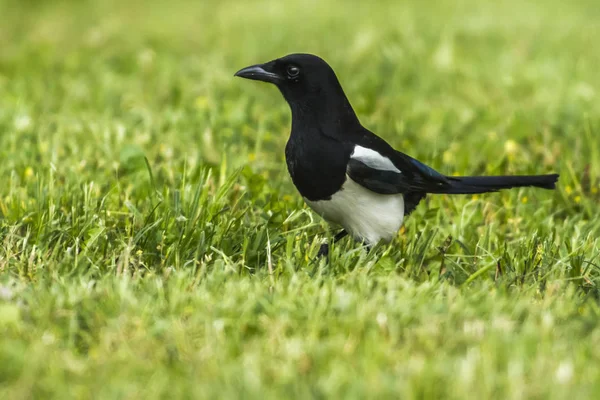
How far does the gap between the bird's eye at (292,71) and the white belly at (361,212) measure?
1.91 feet

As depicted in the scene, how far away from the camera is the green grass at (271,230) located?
102 inches

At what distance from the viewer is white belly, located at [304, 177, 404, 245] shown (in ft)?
13.3

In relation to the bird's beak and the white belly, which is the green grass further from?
the bird's beak

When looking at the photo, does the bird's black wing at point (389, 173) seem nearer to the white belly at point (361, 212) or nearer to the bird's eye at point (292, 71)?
the white belly at point (361, 212)

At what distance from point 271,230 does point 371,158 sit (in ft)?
1.78

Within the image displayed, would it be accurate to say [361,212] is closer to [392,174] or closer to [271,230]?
[392,174]

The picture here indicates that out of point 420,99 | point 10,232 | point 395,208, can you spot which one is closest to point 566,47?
point 420,99

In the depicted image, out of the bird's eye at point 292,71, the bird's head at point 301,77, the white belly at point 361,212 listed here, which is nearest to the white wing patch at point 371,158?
the white belly at point 361,212

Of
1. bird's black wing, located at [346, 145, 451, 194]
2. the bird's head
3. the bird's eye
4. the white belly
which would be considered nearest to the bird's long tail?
bird's black wing, located at [346, 145, 451, 194]

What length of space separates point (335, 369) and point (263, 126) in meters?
3.90

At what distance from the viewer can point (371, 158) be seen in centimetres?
402

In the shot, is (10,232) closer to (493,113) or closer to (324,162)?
(324,162)

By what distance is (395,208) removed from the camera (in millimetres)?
4258

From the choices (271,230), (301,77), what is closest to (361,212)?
(271,230)
